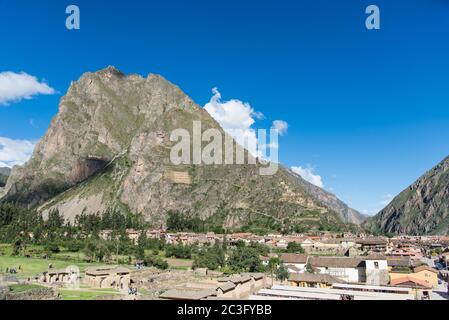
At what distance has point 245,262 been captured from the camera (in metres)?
50.2

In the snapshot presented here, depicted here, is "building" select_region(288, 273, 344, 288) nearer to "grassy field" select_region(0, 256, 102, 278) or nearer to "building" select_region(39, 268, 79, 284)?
"building" select_region(39, 268, 79, 284)

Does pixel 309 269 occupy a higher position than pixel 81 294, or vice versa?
pixel 81 294

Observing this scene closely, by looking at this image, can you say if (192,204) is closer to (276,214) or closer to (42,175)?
(276,214)

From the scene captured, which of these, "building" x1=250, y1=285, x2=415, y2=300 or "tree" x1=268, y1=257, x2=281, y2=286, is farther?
"tree" x1=268, y1=257, x2=281, y2=286

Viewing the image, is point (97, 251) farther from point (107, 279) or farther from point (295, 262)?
point (295, 262)

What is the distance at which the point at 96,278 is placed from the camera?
3750 centimetres

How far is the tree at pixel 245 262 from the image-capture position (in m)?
49.8

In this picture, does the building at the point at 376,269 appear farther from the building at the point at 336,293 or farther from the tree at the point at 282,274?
the building at the point at 336,293

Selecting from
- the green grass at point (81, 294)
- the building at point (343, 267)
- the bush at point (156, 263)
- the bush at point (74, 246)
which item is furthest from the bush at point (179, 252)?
the green grass at point (81, 294)

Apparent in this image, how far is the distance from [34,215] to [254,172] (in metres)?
68.9

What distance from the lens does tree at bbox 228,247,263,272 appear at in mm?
49812

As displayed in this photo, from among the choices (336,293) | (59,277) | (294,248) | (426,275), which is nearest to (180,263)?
(59,277)

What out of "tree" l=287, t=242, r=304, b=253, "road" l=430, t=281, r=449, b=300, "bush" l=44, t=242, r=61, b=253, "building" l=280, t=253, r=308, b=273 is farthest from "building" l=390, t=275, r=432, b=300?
"bush" l=44, t=242, r=61, b=253
